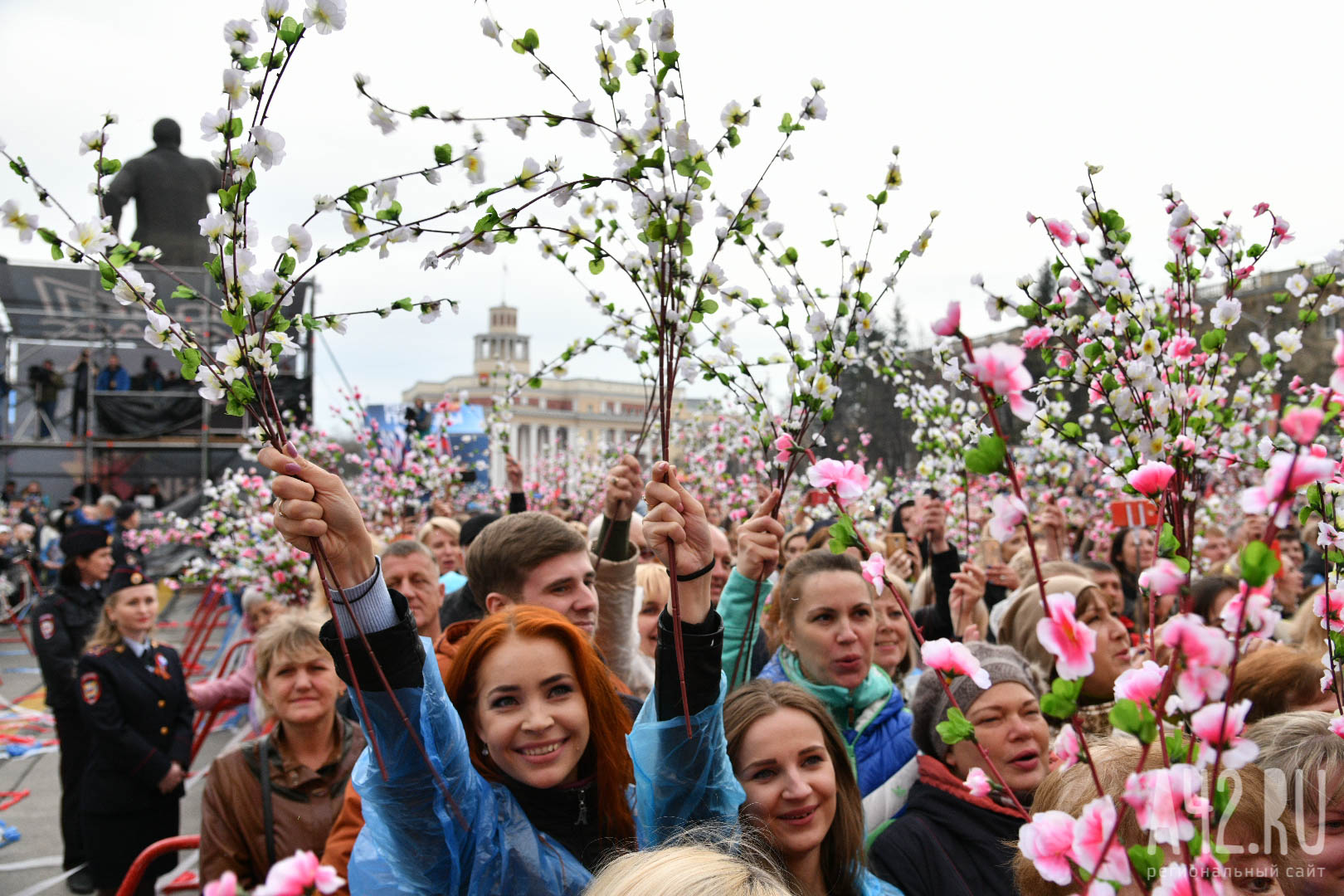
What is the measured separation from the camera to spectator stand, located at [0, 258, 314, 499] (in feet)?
52.7

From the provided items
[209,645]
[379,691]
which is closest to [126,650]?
[379,691]

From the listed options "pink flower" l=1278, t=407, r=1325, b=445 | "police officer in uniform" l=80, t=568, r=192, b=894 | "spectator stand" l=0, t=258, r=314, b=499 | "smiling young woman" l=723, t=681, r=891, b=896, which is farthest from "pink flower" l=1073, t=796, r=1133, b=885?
"spectator stand" l=0, t=258, r=314, b=499

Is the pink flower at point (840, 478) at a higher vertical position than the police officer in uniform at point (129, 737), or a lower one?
higher

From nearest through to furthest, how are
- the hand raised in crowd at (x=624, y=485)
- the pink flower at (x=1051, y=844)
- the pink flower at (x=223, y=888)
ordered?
the pink flower at (x=223, y=888), the pink flower at (x=1051, y=844), the hand raised in crowd at (x=624, y=485)

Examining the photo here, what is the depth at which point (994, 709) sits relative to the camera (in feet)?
8.89

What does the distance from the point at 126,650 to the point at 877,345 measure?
3.81 metres

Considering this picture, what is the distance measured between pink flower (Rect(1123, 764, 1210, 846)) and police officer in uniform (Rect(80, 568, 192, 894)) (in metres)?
4.42

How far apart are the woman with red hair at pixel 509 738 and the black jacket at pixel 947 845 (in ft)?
2.40

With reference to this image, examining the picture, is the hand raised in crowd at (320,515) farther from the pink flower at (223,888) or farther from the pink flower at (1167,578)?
the pink flower at (1167,578)

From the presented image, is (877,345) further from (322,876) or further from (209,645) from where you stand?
(209,645)

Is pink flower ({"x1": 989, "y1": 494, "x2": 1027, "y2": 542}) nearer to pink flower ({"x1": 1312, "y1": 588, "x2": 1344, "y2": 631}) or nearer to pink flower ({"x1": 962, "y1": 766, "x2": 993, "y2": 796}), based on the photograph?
pink flower ({"x1": 962, "y1": 766, "x2": 993, "y2": 796})

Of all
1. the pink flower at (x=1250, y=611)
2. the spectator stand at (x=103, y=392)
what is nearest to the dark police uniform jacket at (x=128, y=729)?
the pink flower at (x=1250, y=611)

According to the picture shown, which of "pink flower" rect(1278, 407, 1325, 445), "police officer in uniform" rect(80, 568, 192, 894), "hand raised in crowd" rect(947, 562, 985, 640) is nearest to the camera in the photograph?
"pink flower" rect(1278, 407, 1325, 445)

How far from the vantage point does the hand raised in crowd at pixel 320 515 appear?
148 cm
